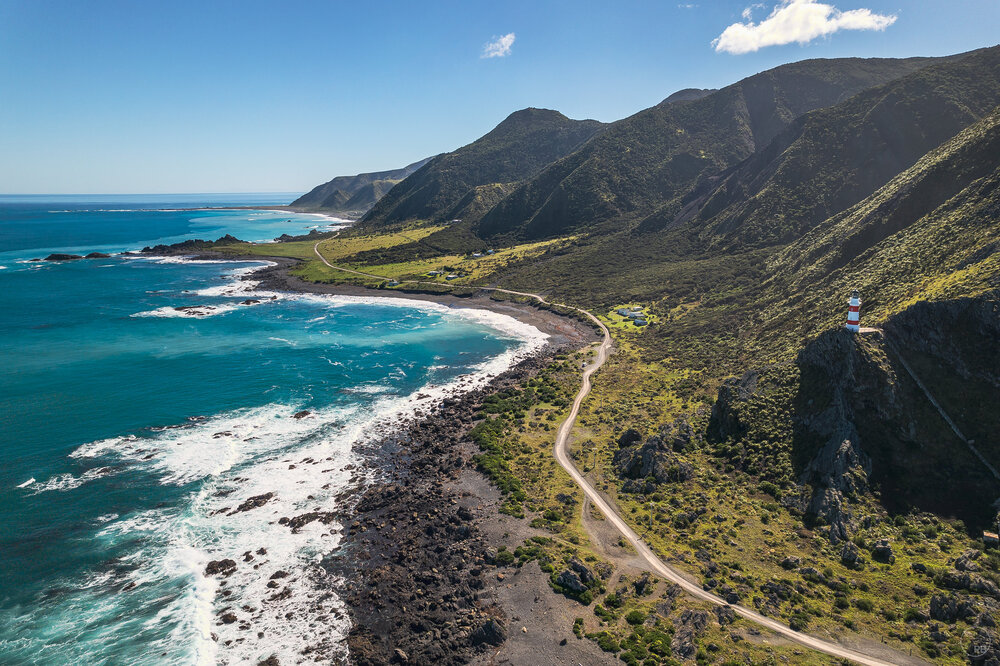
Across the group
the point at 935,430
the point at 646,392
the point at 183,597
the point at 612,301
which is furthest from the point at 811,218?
the point at 183,597

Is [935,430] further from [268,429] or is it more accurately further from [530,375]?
[268,429]

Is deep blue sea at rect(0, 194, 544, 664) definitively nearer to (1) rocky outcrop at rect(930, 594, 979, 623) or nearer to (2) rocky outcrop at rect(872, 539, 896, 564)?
(1) rocky outcrop at rect(930, 594, 979, 623)

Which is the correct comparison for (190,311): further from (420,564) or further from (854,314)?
(854,314)

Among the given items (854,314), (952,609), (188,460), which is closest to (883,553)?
(952,609)

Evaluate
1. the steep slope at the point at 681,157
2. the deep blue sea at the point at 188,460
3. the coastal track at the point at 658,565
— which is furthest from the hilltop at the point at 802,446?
the steep slope at the point at 681,157

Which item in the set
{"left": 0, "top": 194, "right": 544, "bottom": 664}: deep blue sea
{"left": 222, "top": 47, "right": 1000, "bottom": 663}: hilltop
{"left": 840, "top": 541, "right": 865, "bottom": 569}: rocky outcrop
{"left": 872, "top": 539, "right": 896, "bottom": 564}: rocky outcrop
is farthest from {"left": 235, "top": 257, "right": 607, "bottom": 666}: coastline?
{"left": 872, "top": 539, "right": 896, "bottom": 564}: rocky outcrop

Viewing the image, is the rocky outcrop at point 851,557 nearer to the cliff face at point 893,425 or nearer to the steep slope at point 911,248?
the cliff face at point 893,425
